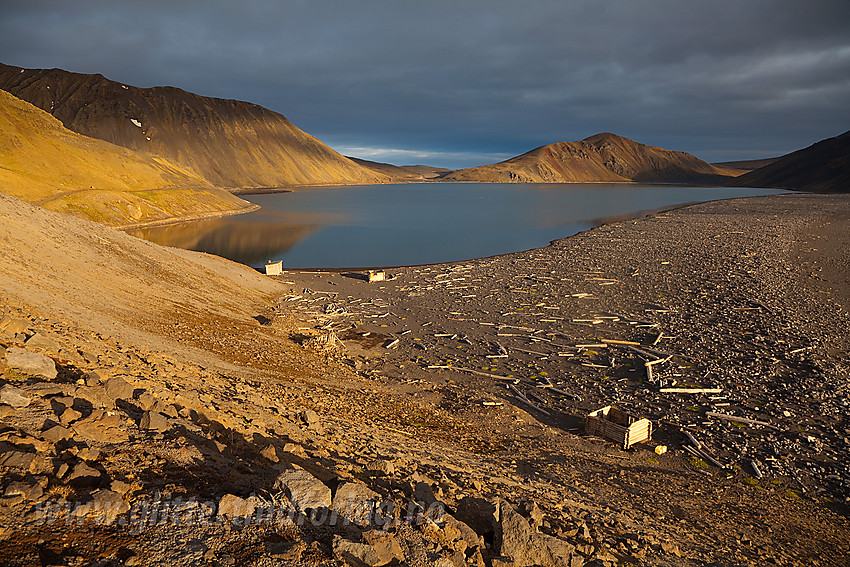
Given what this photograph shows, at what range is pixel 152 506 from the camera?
459cm

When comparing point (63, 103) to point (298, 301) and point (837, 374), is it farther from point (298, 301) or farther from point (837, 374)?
point (837, 374)

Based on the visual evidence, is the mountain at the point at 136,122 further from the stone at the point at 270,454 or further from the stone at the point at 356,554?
the stone at the point at 356,554

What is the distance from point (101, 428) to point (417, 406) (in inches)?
320

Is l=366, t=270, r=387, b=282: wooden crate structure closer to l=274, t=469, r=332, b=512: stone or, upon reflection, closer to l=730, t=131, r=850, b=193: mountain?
l=274, t=469, r=332, b=512: stone

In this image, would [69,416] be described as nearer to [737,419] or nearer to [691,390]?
[737,419]

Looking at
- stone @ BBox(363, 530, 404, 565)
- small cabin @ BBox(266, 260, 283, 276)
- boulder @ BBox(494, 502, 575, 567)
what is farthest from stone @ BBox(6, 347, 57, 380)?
small cabin @ BBox(266, 260, 283, 276)

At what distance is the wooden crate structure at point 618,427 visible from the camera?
421 inches

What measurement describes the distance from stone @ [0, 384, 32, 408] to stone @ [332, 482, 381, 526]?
4008 millimetres

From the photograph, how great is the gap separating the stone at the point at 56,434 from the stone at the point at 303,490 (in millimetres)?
2419

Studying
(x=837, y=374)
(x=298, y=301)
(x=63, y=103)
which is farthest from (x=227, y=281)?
(x=63, y=103)

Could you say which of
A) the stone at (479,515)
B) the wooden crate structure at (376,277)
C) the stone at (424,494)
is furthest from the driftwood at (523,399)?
the wooden crate structure at (376,277)

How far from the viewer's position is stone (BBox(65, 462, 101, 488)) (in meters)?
4.61

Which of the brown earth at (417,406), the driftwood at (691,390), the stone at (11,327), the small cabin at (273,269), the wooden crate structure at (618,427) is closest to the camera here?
the brown earth at (417,406)

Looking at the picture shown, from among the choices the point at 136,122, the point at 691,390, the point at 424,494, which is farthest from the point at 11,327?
the point at 136,122
